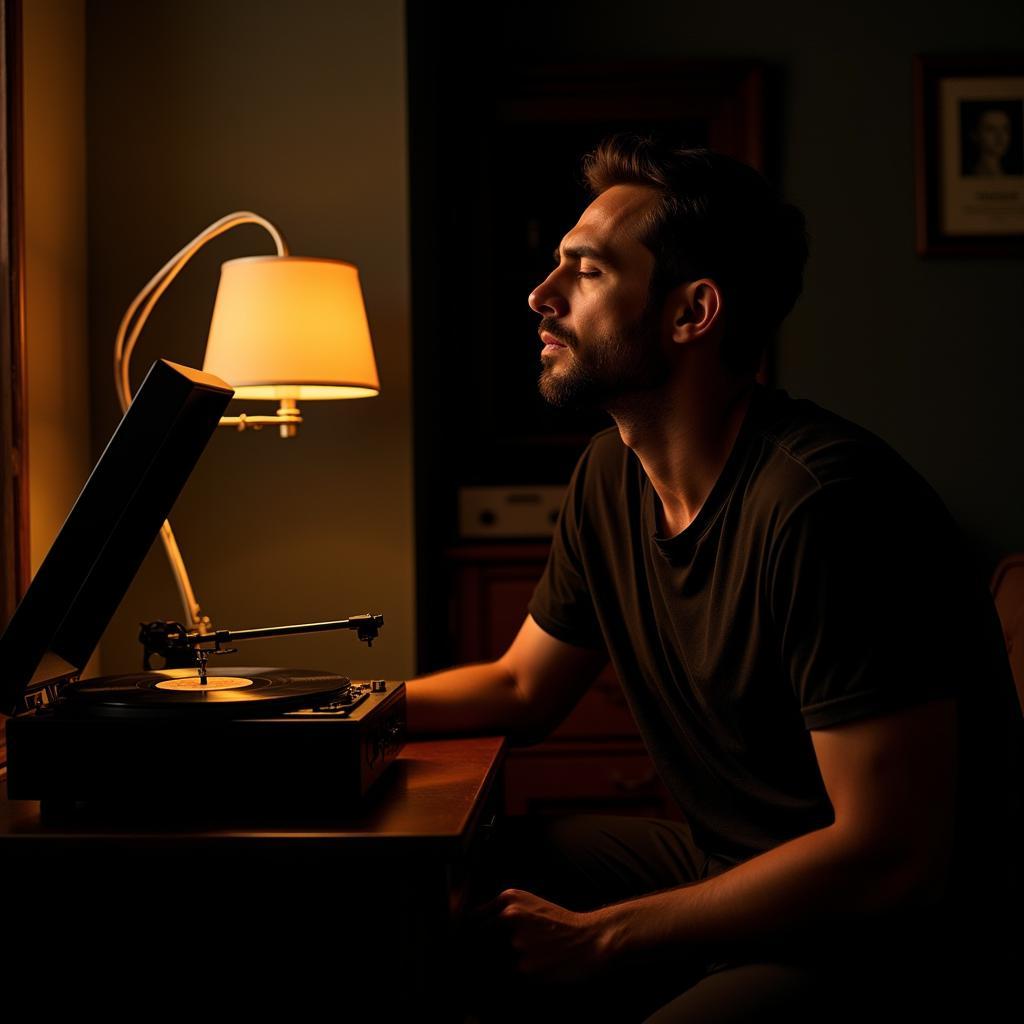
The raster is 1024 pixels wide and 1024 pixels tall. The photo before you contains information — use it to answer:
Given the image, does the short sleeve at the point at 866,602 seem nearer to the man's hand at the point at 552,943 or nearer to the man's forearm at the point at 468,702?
the man's hand at the point at 552,943

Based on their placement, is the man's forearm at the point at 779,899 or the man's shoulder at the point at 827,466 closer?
the man's forearm at the point at 779,899

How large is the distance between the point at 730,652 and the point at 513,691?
0.38m

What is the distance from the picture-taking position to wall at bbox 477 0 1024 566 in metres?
2.89

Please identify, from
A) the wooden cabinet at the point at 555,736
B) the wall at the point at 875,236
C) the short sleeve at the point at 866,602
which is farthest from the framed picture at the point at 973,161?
the short sleeve at the point at 866,602

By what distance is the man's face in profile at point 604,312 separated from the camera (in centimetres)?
144

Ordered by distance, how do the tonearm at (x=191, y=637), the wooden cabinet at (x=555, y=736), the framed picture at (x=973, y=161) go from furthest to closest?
the framed picture at (x=973, y=161) < the wooden cabinet at (x=555, y=736) < the tonearm at (x=191, y=637)

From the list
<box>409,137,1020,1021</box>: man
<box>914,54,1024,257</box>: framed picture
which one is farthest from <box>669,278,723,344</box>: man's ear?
<box>914,54,1024,257</box>: framed picture

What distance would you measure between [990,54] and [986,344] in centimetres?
73

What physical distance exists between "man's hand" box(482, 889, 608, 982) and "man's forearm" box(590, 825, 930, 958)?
11mm

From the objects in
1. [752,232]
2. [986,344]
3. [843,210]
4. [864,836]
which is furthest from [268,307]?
[986,344]

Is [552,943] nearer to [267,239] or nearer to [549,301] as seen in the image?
[549,301]

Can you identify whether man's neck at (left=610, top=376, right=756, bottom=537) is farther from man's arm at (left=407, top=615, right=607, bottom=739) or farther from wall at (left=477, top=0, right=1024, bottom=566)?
wall at (left=477, top=0, right=1024, bottom=566)

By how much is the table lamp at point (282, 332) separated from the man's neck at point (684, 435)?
0.57 meters

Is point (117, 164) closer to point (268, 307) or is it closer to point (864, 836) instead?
point (268, 307)
